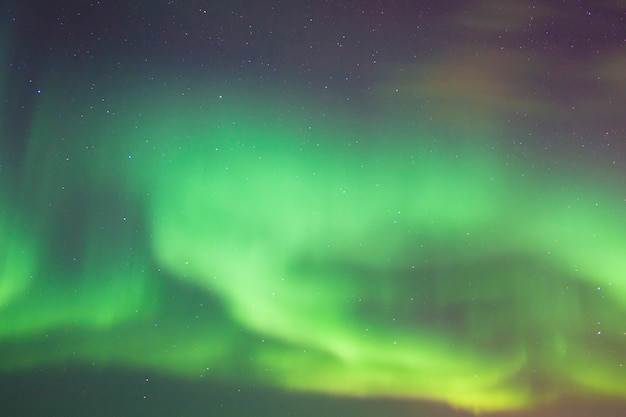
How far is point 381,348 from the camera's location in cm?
305

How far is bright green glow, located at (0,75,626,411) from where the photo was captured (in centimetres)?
297

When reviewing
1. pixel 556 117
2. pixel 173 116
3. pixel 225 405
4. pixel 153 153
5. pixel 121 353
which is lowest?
pixel 225 405

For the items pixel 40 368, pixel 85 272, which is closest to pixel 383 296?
pixel 85 272

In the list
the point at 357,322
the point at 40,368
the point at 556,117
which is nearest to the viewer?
the point at 40,368

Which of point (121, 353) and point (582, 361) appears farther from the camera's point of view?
point (582, 361)

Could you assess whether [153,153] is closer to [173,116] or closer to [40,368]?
[173,116]

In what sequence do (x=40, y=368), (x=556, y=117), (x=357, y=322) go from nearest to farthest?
(x=40, y=368) < (x=357, y=322) < (x=556, y=117)

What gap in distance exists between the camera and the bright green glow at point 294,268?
2967 mm

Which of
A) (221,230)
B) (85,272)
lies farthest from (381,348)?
(85,272)

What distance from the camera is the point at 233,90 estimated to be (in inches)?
125

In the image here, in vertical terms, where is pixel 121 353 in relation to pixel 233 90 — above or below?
below

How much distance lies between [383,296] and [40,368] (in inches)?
67.5

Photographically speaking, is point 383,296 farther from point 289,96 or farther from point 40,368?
point 40,368

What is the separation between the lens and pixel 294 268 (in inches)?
121
